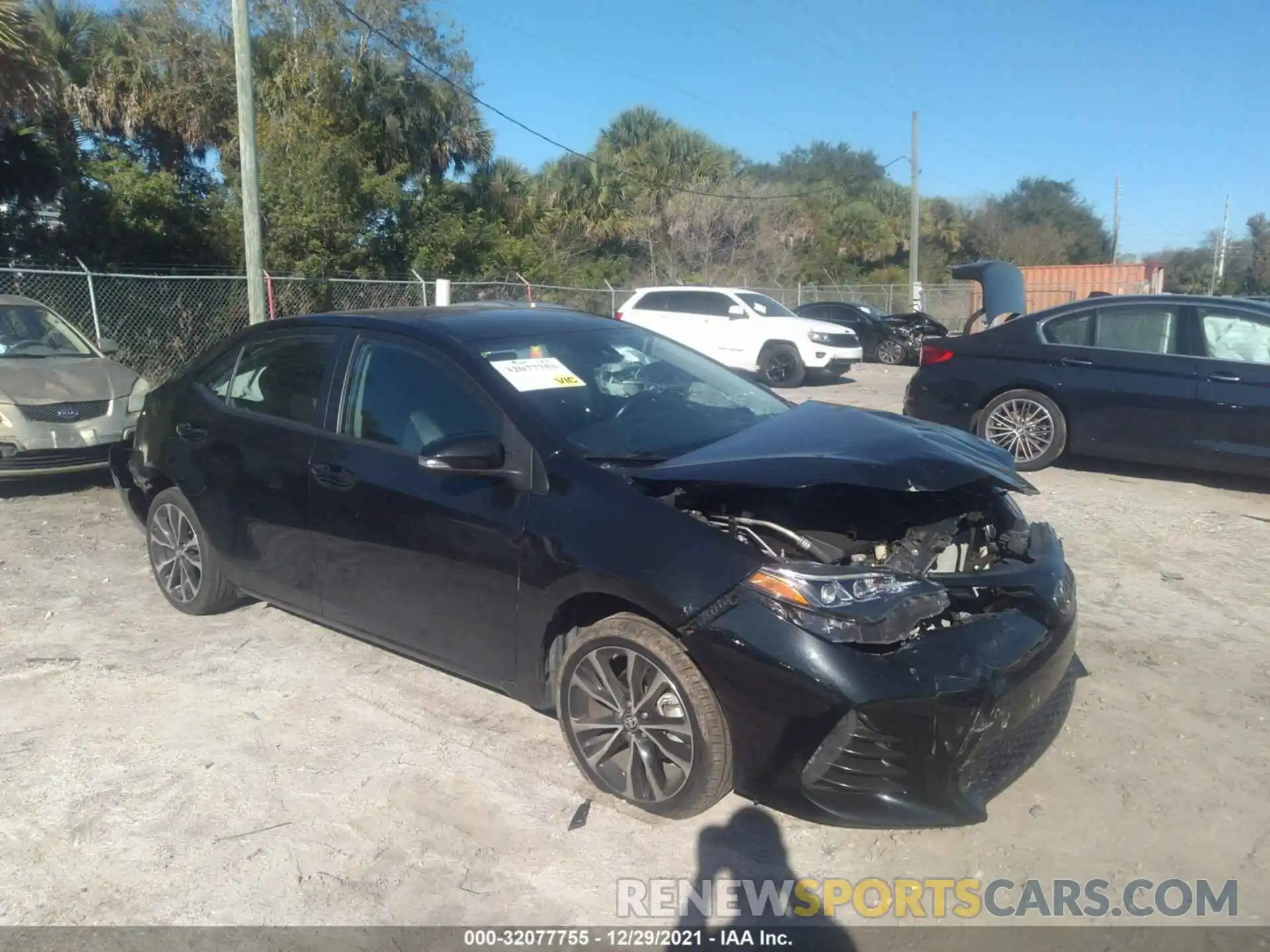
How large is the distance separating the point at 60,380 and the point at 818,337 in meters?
11.5

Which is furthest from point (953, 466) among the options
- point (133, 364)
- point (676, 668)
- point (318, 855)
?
point (133, 364)

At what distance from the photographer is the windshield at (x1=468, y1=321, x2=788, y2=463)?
390 cm

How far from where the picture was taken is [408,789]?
372cm

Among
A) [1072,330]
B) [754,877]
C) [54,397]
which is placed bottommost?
[754,877]

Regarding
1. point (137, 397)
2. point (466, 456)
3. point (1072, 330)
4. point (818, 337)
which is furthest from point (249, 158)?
point (466, 456)

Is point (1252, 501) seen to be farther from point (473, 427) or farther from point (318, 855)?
point (318, 855)

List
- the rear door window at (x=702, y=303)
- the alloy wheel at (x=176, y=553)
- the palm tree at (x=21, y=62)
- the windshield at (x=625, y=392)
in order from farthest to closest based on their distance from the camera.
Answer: the rear door window at (x=702, y=303) → the palm tree at (x=21, y=62) → the alloy wheel at (x=176, y=553) → the windshield at (x=625, y=392)

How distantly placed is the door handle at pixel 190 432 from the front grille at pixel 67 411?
3.59 meters

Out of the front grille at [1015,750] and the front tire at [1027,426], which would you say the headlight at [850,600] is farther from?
the front tire at [1027,426]

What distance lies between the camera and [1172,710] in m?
4.23

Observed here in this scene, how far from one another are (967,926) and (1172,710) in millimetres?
1800

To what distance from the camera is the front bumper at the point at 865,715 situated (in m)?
3.01

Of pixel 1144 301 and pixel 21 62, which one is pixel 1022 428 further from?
pixel 21 62

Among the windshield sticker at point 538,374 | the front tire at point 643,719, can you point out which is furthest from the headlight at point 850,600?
the windshield sticker at point 538,374
